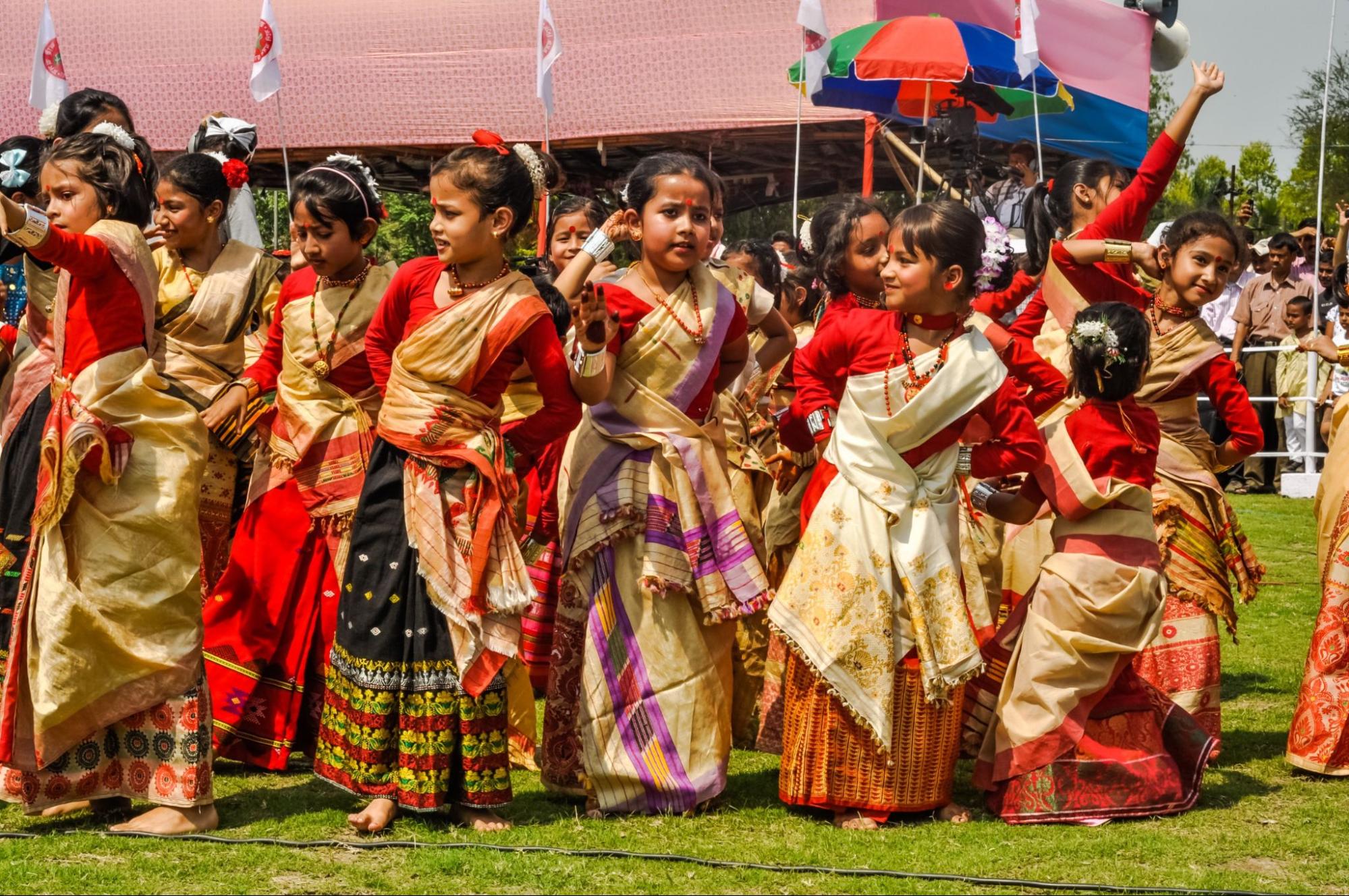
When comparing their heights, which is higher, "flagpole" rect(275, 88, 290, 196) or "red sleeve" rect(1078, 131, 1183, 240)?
"flagpole" rect(275, 88, 290, 196)

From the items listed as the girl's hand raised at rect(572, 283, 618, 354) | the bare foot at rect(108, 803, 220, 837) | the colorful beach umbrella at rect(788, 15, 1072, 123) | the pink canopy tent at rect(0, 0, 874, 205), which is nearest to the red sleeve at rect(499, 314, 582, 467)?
the girl's hand raised at rect(572, 283, 618, 354)

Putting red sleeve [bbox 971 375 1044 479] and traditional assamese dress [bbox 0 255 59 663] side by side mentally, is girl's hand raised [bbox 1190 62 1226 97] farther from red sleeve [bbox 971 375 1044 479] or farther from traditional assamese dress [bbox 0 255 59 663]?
traditional assamese dress [bbox 0 255 59 663]

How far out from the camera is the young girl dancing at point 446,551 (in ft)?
14.8

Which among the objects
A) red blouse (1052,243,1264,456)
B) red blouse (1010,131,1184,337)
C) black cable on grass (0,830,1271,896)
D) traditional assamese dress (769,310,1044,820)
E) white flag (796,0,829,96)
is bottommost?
black cable on grass (0,830,1271,896)

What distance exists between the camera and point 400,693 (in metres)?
4.52

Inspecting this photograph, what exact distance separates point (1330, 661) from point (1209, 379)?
1068 mm

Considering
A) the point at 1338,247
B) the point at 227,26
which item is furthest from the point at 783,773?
the point at 227,26

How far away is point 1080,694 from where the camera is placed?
4.85 m

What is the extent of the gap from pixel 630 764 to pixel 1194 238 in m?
2.80

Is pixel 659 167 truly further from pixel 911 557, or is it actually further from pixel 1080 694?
pixel 1080 694

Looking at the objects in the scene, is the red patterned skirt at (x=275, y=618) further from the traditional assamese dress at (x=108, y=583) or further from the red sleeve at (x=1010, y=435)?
the red sleeve at (x=1010, y=435)

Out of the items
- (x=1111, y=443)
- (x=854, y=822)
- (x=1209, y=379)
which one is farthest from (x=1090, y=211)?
(x=854, y=822)

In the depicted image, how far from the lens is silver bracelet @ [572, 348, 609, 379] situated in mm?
4570

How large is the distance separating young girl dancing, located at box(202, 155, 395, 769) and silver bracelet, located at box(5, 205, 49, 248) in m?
1.13
